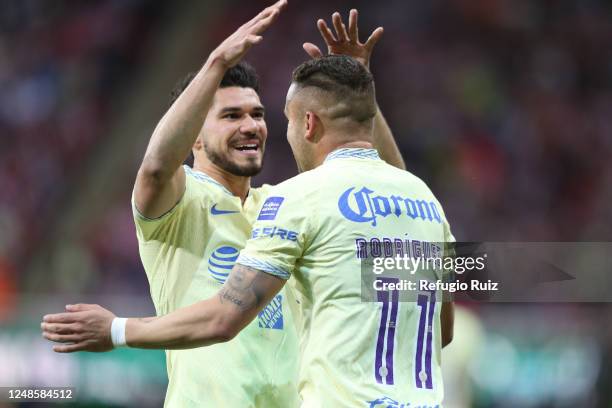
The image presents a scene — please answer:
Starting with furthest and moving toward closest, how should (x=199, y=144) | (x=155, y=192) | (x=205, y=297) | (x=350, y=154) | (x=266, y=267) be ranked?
(x=199, y=144)
(x=205, y=297)
(x=155, y=192)
(x=350, y=154)
(x=266, y=267)

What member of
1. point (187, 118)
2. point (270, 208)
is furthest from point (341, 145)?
point (187, 118)

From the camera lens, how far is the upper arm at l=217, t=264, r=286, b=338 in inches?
152

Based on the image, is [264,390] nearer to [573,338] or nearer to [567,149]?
[573,338]

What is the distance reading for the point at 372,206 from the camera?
3953mm

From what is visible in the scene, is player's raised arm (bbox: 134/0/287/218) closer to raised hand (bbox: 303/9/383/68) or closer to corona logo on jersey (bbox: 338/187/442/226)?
raised hand (bbox: 303/9/383/68)

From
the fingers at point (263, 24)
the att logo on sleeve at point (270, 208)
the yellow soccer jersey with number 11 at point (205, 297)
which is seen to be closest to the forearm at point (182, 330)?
the att logo on sleeve at point (270, 208)

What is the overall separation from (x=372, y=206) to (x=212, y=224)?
1049mm

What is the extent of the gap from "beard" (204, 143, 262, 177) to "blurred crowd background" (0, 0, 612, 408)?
Result: 6.76 meters

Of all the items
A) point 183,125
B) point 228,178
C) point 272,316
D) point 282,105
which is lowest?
point 272,316

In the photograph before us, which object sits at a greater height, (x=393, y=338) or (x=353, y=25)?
(x=353, y=25)

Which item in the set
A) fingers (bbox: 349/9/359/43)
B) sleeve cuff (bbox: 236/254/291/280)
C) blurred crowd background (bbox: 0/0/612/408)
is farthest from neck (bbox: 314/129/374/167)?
blurred crowd background (bbox: 0/0/612/408)

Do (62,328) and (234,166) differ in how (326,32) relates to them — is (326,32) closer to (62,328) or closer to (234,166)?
(234,166)

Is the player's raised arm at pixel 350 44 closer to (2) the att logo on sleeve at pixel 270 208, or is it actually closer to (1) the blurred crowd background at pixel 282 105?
(2) the att logo on sleeve at pixel 270 208

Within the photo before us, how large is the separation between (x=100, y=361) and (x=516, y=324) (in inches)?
149
